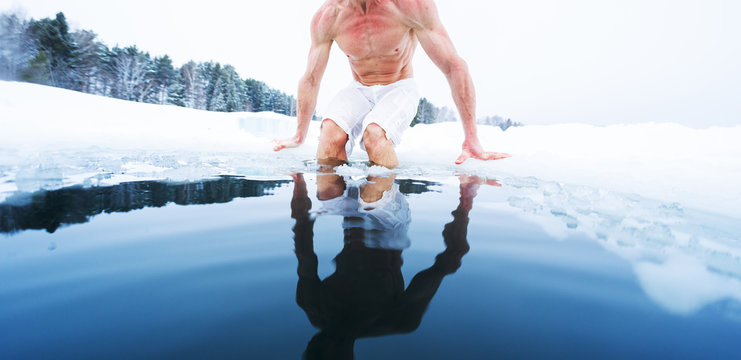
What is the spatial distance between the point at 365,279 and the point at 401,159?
6.79ft

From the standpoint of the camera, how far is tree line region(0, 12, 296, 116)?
55.4 ft

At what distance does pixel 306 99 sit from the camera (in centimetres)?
253

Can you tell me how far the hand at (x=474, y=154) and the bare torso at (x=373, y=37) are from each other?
70cm

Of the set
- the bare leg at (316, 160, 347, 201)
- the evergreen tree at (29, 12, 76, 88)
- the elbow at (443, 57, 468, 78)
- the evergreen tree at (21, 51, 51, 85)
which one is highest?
the evergreen tree at (29, 12, 76, 88)

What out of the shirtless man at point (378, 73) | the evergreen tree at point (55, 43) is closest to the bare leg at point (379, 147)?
the shirtless man at point (378, 73)

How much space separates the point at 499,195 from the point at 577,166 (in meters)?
0.80

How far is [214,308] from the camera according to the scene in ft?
1.42

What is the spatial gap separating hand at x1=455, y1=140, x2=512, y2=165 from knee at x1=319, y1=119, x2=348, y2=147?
817 mm

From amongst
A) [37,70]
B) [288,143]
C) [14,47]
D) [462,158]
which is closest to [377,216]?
[462,158]

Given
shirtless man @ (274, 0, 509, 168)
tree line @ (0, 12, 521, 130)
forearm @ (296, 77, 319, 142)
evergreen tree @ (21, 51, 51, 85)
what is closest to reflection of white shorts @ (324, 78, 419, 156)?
shirtless man @ (274, 0, 509, 168)

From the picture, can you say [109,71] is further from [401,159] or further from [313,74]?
[401,159]

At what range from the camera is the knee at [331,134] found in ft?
7.61

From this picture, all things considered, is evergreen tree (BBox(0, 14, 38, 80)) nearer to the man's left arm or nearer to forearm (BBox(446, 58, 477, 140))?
the man's left arm

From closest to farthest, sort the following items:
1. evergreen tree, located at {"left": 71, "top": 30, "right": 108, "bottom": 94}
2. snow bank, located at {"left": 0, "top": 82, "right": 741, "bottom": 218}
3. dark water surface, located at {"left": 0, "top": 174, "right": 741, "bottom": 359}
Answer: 1. dark water surface, located at {"left": 0, "top": 174, "right": 741, "bottom": 359}
2. snow bank, located at {"left": 0, "top": 82, "right": 741, "bottom": 218}
3. evergreen tree, located at {"left": 71, "top": 30, "right": 108, "bottom": 94}
